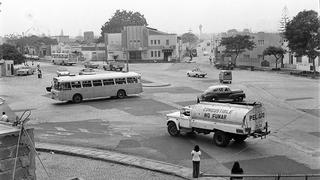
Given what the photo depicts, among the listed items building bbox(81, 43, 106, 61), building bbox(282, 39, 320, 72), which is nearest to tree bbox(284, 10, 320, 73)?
building bbox(282, 39, 320, 72)

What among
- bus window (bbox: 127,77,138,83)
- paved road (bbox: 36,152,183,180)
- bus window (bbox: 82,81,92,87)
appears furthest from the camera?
bus window (bbox: 127,77,138,83)

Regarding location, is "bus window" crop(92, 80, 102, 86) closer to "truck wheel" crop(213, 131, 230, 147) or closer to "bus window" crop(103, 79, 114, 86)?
"bus window" crop(103, 79, 114, 86)

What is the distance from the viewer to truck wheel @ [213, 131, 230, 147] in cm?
1936

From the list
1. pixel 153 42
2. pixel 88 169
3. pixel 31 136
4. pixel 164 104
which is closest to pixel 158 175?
pixel 88 169

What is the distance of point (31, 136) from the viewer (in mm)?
9656

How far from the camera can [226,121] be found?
62.7 ft

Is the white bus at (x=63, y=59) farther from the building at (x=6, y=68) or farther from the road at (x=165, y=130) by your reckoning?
the road at (x=165, y=130)

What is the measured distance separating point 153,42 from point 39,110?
68644 millimetres

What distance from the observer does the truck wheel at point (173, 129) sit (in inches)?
856

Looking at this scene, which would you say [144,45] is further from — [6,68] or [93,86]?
[93,86]

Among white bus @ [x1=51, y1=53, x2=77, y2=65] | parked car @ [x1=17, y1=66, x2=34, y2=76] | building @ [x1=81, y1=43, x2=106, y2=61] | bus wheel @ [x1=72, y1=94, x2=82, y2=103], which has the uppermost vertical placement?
building @ [x1=81, y1=43, x2=106, y2=61]

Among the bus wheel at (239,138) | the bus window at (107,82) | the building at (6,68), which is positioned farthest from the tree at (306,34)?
the bus wheel at (239,138)

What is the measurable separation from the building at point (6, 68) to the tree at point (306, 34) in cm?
4298

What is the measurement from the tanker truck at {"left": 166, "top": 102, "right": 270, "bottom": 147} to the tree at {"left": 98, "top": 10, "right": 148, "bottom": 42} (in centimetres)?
12186
